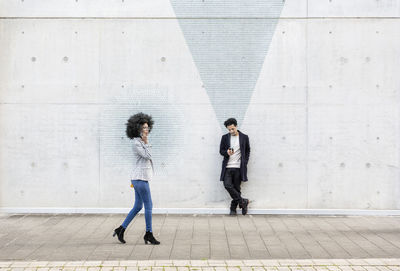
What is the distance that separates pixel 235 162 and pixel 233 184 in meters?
0.40

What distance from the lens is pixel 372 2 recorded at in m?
8.98

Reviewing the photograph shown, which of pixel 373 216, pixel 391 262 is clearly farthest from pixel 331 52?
pixel 391 262

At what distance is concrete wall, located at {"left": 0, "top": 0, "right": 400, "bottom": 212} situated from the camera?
29.4ft

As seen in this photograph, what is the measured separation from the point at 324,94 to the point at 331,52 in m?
0.78

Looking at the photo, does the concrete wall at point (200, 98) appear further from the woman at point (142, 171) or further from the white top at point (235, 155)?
the woman at point (142, 171)

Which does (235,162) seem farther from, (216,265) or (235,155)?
(216,265)

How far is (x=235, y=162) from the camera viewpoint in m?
→ 8.77

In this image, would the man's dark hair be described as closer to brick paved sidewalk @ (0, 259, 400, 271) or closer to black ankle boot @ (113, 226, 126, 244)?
black ankle boot @ (113, 226, 126, 244)

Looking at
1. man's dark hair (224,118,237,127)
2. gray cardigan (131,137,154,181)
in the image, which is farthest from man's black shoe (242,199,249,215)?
gray cardigan (131,137,154,181)

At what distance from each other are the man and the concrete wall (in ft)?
0.99

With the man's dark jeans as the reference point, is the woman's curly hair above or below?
above

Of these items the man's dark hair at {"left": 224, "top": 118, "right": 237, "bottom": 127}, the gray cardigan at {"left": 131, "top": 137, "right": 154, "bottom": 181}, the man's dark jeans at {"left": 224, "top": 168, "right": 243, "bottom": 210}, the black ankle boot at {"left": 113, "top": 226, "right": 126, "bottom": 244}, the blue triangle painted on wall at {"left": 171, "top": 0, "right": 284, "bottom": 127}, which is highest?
the blue triangle painted on wall at {"left": 171, "top": 0, "right": 284, "bottom": 127}

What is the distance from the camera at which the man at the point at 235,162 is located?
28.5 ft

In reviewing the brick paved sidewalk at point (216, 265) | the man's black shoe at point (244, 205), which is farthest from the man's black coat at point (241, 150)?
the brick paved sidewalk at point (216, 265)
